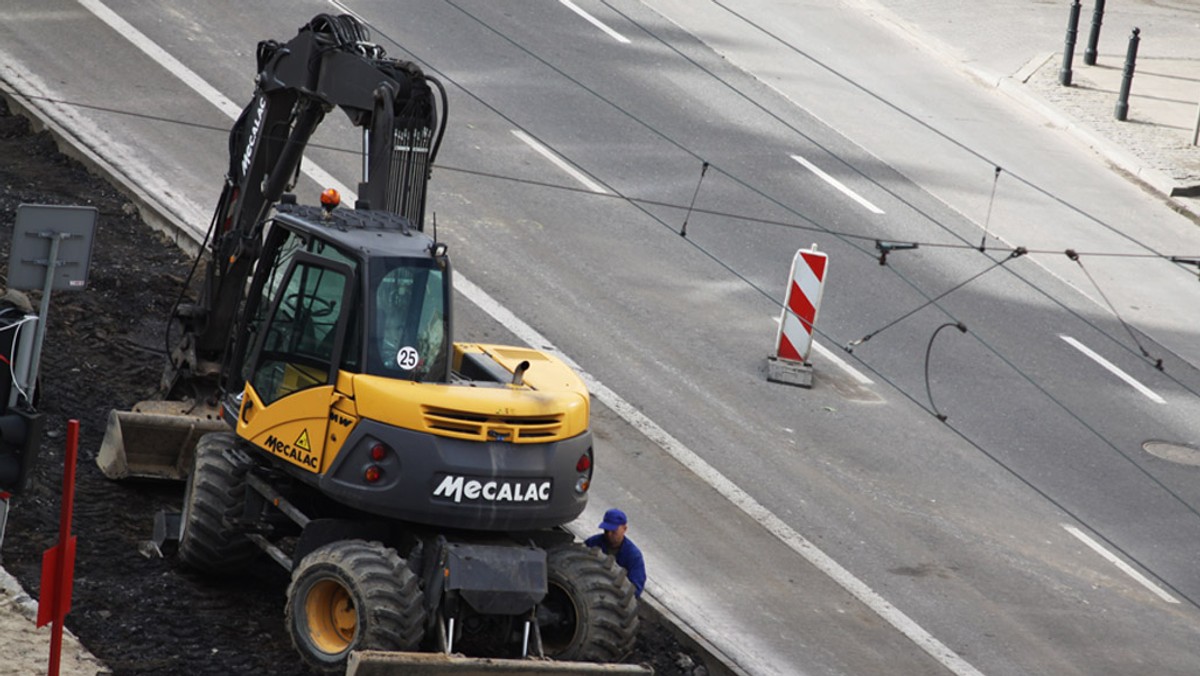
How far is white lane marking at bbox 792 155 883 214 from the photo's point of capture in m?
22.1

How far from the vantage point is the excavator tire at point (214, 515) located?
11.4 meters

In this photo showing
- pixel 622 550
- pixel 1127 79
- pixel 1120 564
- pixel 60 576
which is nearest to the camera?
pixel 60 576

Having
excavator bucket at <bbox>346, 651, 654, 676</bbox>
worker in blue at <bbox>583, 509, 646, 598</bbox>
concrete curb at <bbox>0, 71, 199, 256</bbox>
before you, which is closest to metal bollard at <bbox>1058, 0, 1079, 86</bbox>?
concrete curb at <bbox>0, 71, 199, 256</bbox>

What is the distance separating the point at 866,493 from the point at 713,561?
236cm

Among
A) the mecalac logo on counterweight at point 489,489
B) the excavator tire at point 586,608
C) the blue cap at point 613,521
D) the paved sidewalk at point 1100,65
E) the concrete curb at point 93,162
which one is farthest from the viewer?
the paved sidewalk at point 1100,65

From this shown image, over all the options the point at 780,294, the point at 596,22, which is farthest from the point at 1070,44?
the point at 780,294

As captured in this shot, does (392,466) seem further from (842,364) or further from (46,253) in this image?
(842,364)

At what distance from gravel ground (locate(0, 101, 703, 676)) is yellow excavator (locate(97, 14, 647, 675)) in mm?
329

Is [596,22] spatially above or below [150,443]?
above

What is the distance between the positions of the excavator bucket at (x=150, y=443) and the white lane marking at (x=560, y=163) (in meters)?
8.69

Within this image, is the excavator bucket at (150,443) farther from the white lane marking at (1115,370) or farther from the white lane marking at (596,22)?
the white lane marking at (596,22)

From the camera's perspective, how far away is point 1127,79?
2609cm

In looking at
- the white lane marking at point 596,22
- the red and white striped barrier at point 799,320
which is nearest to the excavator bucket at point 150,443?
the red and white striped barrier at point 799,320

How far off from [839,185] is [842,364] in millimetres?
4500
